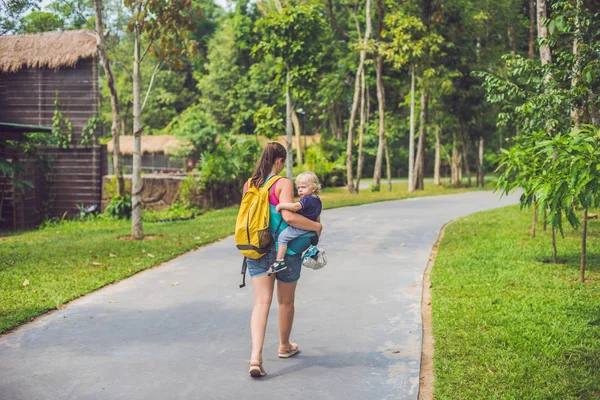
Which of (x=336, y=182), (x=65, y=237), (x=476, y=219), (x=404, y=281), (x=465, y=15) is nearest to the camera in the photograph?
(x=404, y=281)

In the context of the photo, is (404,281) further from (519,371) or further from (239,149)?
(239,149)

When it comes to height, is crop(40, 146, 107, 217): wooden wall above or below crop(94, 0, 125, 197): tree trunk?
below

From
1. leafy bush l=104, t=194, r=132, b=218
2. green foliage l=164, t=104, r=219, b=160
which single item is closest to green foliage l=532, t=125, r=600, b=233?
leafy bush l=104, t=194, r=132, b=218

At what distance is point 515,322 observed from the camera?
23.6 ft

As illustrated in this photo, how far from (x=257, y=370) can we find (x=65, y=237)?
10.3 metres

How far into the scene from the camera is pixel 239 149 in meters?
22.1

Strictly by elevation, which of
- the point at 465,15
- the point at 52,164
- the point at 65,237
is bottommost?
the point at 65,237

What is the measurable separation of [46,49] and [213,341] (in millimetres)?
16470

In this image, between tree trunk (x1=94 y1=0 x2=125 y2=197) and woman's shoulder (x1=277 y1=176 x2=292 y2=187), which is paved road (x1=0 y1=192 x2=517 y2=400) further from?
tree trunk (x1=94 y1=0 x2=125 y2=197)

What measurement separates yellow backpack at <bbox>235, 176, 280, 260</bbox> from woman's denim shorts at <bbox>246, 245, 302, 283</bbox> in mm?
81

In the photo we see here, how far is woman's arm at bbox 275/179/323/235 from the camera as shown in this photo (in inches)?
224

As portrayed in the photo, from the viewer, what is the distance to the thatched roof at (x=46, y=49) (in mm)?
20281

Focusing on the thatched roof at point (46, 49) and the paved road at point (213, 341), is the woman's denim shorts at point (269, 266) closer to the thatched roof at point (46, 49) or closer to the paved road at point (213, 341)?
the paved road at point (213, 341)

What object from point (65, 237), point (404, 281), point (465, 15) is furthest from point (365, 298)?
point (465, 15)
